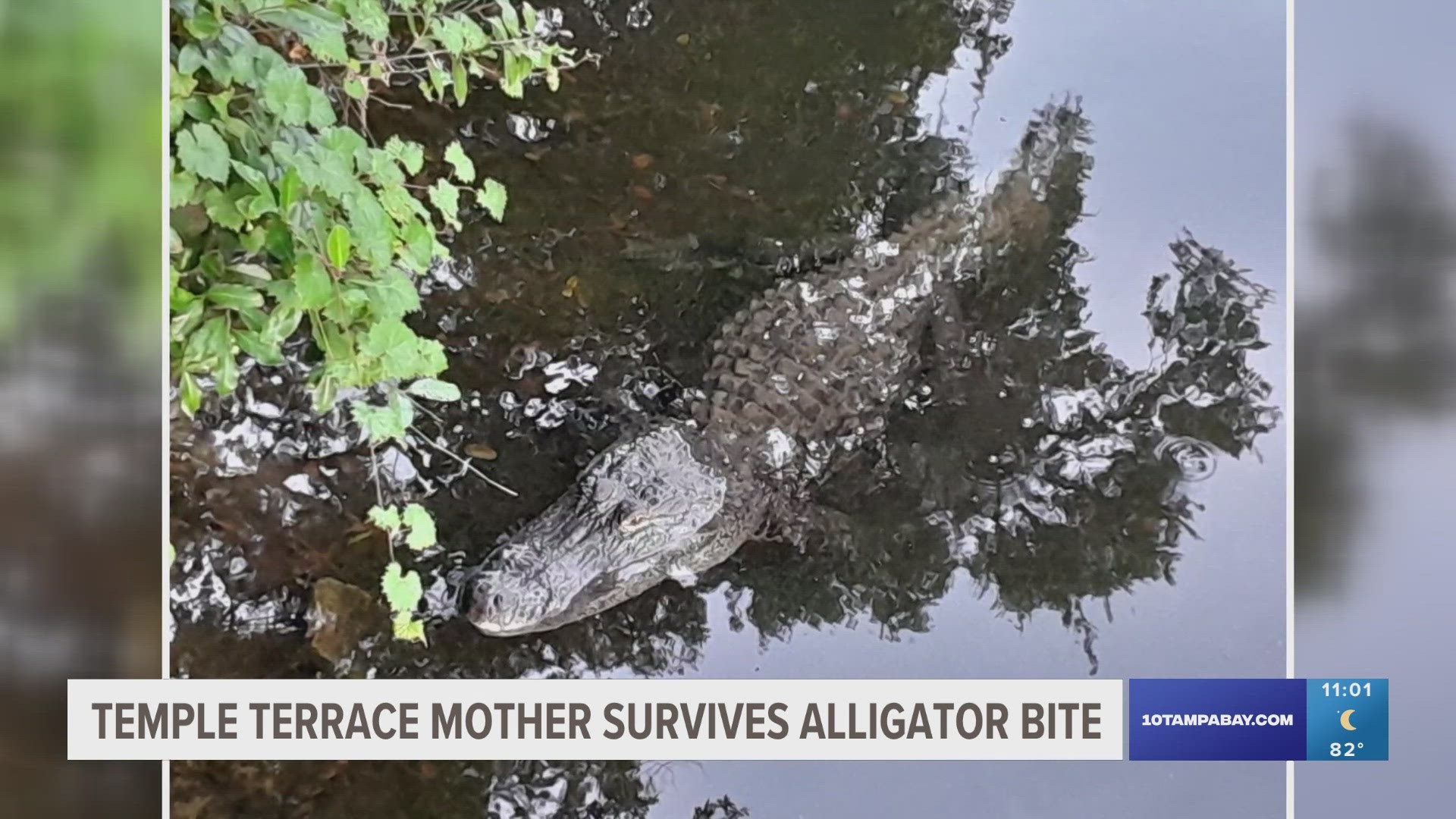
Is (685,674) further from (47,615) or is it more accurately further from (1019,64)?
(1019,64)

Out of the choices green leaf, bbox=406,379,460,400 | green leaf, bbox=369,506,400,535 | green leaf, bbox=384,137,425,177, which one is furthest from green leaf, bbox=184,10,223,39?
green leaf, bbox=369,506,400,535

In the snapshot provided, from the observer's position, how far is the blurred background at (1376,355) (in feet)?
4.03

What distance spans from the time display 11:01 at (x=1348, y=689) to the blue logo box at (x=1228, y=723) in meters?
0.03

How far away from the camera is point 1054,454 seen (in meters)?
1.40

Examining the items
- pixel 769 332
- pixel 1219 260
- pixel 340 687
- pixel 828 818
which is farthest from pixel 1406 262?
pixel 340 687

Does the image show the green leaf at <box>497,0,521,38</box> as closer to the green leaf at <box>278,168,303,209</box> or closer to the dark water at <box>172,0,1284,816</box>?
the dark water at <box>172,0,1284,816</box>

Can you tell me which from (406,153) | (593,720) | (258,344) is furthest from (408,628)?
(406,153)

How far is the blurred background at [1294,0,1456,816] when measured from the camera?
48.3 inches

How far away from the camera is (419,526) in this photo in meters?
1.36

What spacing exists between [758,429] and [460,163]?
0.59m

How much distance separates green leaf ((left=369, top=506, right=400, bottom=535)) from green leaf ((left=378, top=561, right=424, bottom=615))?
0.05 metres

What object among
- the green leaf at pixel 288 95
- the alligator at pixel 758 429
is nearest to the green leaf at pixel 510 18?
the green leaf at pixel 288 95
